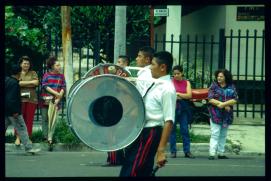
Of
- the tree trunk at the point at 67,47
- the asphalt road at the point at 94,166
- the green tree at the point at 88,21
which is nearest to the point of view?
the asphalt road at the point at 94,166

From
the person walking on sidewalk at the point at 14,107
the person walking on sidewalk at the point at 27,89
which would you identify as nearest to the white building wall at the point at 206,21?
the person walking on sidewalk at the point at 27,89

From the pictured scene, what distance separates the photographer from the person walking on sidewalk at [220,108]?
13.9 metres

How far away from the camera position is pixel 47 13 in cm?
2362

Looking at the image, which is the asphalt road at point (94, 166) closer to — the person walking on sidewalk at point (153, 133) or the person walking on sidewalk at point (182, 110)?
the person walking on sidewalk at point (182, 110)

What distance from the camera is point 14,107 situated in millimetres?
13102

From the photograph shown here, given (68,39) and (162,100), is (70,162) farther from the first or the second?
(162,100)

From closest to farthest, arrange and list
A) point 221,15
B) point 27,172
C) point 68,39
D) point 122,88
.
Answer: point 122,88, point 27,172, point 68,39, point 221,15

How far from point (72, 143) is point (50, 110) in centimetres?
72

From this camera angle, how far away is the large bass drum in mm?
7457

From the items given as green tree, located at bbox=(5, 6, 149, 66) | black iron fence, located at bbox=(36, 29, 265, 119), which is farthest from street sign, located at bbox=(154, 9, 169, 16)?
green tree, located at bbox=(5, 6, 149, 66)

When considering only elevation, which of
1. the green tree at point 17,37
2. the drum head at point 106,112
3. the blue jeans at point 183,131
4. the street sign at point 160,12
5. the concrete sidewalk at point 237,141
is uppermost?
the street sign at point 160,12

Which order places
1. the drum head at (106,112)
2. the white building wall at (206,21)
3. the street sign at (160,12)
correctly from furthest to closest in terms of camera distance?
the white building wall at (206,21)
the street sign at (160,12)
the drum head at (106,112)
